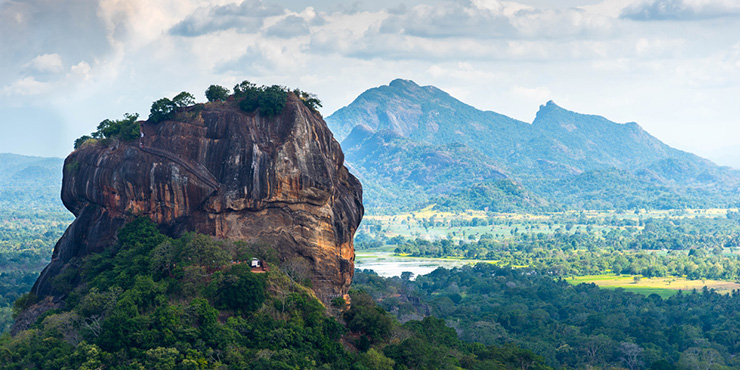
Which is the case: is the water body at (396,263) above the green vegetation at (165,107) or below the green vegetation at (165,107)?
below

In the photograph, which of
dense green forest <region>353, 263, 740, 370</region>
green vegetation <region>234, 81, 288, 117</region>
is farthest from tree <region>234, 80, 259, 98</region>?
dense green forest <region>353, 263, 740, 370</region>

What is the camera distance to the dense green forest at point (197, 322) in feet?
144

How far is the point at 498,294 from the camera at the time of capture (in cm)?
12000

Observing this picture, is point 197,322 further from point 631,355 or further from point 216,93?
point 631,355

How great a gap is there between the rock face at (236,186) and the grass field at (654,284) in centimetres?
7908

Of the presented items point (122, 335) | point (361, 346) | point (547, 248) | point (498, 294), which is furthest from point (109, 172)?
point (547, 248)

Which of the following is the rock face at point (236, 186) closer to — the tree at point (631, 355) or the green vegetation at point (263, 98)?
the green vegetation at point (263, 98)

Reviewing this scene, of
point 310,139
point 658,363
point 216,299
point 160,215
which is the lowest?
point 658,363

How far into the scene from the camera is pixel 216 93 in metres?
60.9

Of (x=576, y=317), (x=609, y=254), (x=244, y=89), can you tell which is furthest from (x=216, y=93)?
(x=609, y=254)

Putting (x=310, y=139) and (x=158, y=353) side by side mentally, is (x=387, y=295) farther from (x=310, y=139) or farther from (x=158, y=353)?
(x=158, y=353)

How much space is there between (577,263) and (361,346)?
350 ft

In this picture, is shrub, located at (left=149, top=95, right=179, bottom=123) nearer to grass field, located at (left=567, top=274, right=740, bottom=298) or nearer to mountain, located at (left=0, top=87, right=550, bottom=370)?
mountain, located at (left=0, top=87, right=550, bottom=370)

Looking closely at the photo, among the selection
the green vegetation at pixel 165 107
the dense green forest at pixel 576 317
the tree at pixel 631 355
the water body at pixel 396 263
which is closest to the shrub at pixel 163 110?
the green vegetation at pixel 165 107
